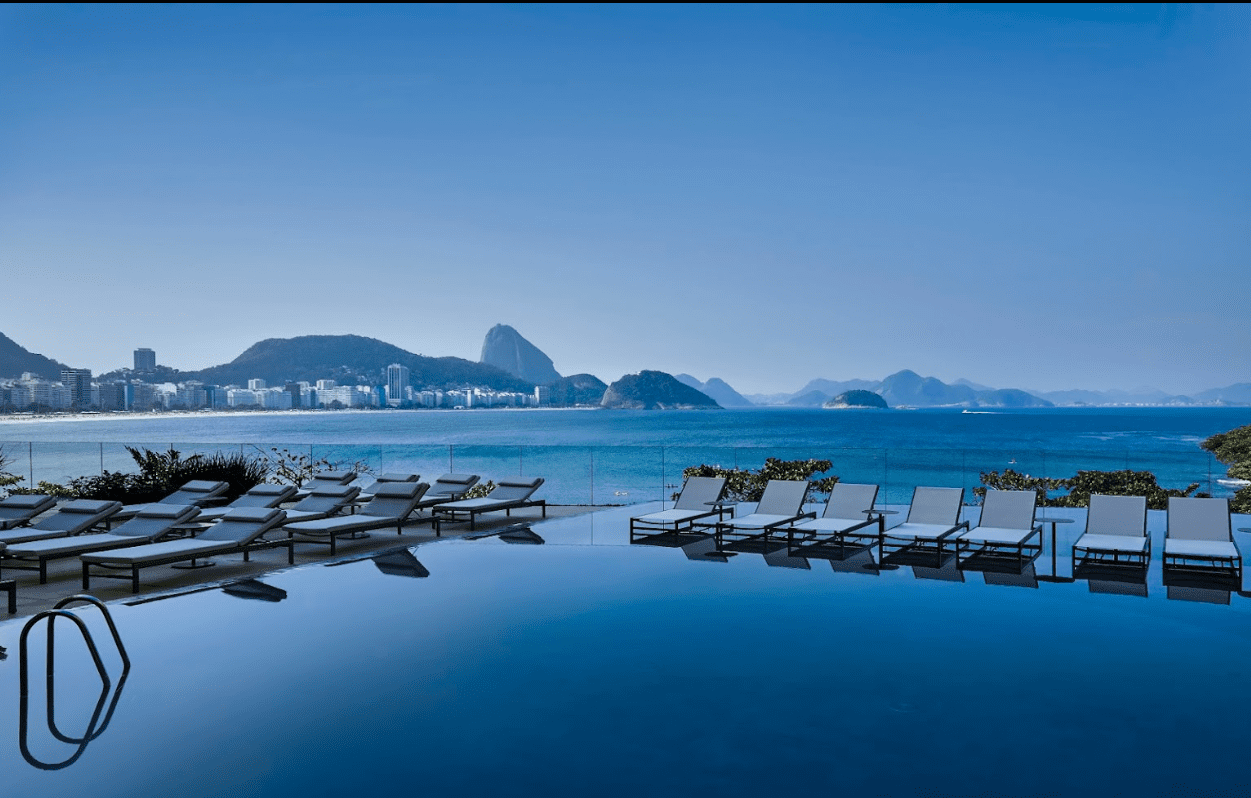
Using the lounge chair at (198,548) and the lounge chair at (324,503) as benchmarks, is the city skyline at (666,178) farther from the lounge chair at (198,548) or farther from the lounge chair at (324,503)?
the lounge chair at (198,548)

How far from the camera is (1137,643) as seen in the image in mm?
5539

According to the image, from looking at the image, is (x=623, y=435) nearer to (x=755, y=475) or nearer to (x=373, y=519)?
(x=755, y=475)

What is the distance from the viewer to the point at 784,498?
973 centimetres

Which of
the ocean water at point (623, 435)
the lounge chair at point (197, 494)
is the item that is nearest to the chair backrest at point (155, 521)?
the lounge chair at point (197, 494)

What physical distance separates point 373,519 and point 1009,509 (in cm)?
629

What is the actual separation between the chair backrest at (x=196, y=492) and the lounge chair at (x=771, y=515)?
5819 millimetres

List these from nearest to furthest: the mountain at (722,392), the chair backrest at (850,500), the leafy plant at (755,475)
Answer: the chair backrest at (850,500) → the leafy plant at (755,475) → the mountain at (722,392)

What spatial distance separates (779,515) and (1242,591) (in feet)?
13.7

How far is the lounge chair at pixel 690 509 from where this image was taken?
377 inches

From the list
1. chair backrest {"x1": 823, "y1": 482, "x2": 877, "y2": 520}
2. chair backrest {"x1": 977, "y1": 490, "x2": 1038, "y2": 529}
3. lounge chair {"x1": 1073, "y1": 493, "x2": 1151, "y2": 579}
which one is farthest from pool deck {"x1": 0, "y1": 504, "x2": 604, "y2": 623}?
lounge chair {"x1": 1073, "y1": 493, "x2": 1151, "y2": 579}

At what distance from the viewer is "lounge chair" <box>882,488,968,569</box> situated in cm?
813

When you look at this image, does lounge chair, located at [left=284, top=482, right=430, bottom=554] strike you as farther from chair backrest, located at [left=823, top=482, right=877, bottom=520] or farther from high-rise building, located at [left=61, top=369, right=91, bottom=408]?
high-rise building, located at [left=61, top=369, right=91, bottom=408]

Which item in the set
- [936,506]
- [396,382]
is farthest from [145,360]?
[936,506]

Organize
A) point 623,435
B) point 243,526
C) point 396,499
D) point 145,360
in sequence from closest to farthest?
point 243,526, point 396,499, point 145,360, point 623,435
